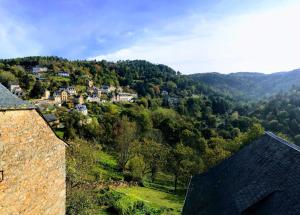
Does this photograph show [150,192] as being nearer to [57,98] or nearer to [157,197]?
[157,197]

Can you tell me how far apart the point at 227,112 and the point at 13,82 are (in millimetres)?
82066

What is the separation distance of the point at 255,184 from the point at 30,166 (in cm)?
848

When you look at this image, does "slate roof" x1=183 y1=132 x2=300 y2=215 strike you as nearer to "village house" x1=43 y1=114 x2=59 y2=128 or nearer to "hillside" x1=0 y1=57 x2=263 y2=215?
"hillside" x1=0 y1=57 x2=263 y2=215

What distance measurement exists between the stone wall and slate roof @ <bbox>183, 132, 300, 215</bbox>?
22.0 ft

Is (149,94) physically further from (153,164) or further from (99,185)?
(99,185)

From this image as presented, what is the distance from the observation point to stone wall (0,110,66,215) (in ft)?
33.3

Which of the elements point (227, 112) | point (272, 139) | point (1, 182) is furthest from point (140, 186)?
point (227, 112)

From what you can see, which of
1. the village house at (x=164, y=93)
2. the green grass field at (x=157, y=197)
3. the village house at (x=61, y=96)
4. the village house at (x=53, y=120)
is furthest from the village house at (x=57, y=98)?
the green grass field at (x=157, y=197)

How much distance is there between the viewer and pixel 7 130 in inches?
400

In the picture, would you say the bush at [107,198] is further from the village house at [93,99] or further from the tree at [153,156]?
the village house at [93,99]

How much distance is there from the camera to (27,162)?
11195mm

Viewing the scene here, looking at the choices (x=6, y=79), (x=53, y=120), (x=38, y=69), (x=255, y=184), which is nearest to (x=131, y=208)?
(x=255, y=184)

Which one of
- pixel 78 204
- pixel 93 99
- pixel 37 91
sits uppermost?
pixel 37 91

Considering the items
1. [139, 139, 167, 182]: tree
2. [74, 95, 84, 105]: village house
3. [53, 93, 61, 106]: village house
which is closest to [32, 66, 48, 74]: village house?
[53, 93, 61, 106]: village house
